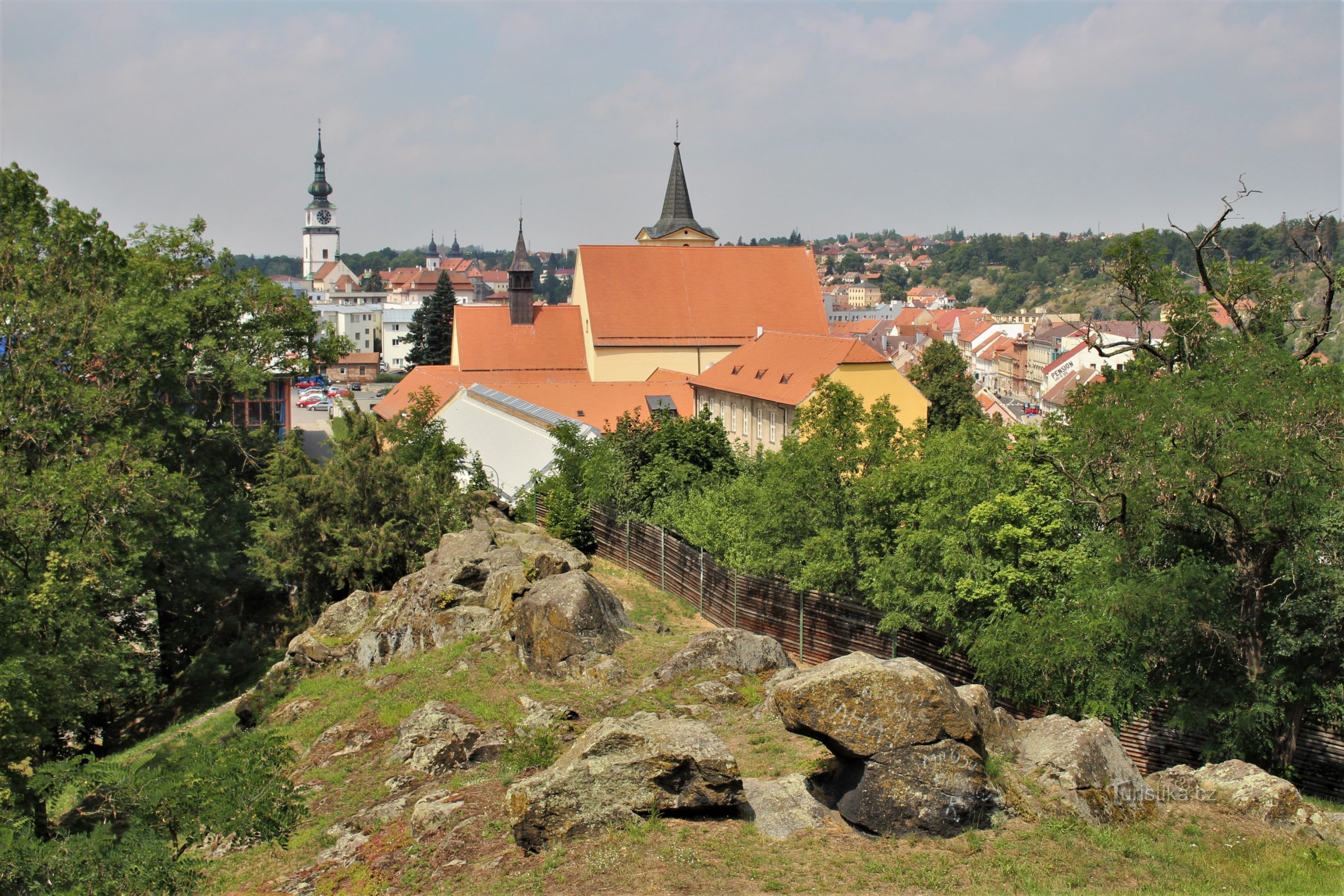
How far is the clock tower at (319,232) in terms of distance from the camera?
18375 cm

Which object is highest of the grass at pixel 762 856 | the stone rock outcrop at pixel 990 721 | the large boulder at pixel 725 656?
the stone rock outcrop at pixel 990 721

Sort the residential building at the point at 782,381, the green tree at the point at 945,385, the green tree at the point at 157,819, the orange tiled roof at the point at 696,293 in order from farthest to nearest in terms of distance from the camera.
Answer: the orange tiled roof at the point at 696,293 → the green tree at the point at 945,385 → the residential building at the point at 782,381 → the green tree at the point at 157,819

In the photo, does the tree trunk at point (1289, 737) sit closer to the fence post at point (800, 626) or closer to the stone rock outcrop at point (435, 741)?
the fence post at point (800, 626)

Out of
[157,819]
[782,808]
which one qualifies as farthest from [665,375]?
[782,808]

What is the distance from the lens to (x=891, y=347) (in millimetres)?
152250

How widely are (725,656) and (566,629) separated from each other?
2.25 metres

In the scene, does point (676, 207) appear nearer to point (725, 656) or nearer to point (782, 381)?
point (782, 381)

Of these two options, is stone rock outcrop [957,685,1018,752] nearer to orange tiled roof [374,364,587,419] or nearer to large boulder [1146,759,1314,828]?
large boulder [1146,759,1314,828]

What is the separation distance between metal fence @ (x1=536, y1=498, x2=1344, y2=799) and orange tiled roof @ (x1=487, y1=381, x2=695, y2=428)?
14.6 metres

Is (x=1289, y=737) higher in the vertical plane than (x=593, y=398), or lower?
lower

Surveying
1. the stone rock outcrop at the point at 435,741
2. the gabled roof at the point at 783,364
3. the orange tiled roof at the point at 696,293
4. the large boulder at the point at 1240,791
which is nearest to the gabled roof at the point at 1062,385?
the orange tiled roof at the point at 696,293

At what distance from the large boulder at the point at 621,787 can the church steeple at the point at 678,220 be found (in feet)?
195

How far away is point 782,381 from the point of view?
1779 inches

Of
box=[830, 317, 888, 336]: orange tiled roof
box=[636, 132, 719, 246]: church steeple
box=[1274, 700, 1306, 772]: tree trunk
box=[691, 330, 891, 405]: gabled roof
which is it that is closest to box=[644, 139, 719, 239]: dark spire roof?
box=[636, 132, 719, 246]: church steeple
